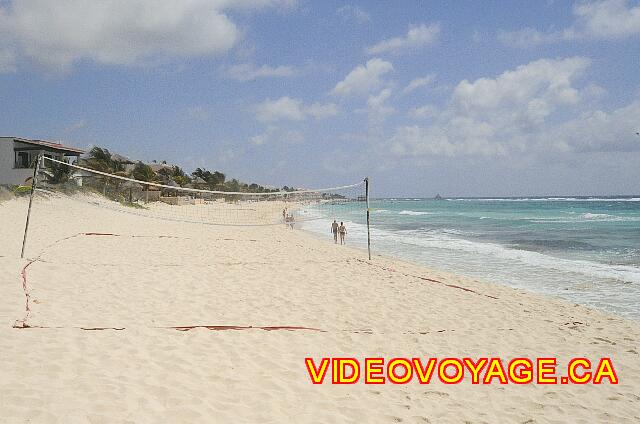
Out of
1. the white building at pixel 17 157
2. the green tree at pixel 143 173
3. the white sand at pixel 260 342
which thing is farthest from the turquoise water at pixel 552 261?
the green tree at pixel 143 173

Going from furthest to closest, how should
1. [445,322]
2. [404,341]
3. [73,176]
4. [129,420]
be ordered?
[73,176], [445,322], [404,341], [129,420]

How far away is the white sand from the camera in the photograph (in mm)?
3053

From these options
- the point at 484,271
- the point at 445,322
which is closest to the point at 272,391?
the point at 445,322

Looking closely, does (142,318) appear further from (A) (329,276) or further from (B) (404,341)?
(A) (329,276)

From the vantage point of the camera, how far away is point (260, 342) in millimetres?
4473

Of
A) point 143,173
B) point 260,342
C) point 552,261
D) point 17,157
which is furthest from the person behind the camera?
point 143,173

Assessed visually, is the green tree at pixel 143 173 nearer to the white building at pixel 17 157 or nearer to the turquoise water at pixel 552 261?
the white building at pixel 17 157

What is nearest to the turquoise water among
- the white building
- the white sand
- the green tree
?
the white sand

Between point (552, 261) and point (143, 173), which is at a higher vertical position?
point (143, 173)

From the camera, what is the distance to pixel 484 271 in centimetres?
1148

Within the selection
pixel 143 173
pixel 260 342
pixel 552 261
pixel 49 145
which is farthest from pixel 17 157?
pixel 552 261

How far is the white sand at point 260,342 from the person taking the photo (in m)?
3.05

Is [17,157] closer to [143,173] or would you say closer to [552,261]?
[143,173]

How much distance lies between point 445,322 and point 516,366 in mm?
1376
